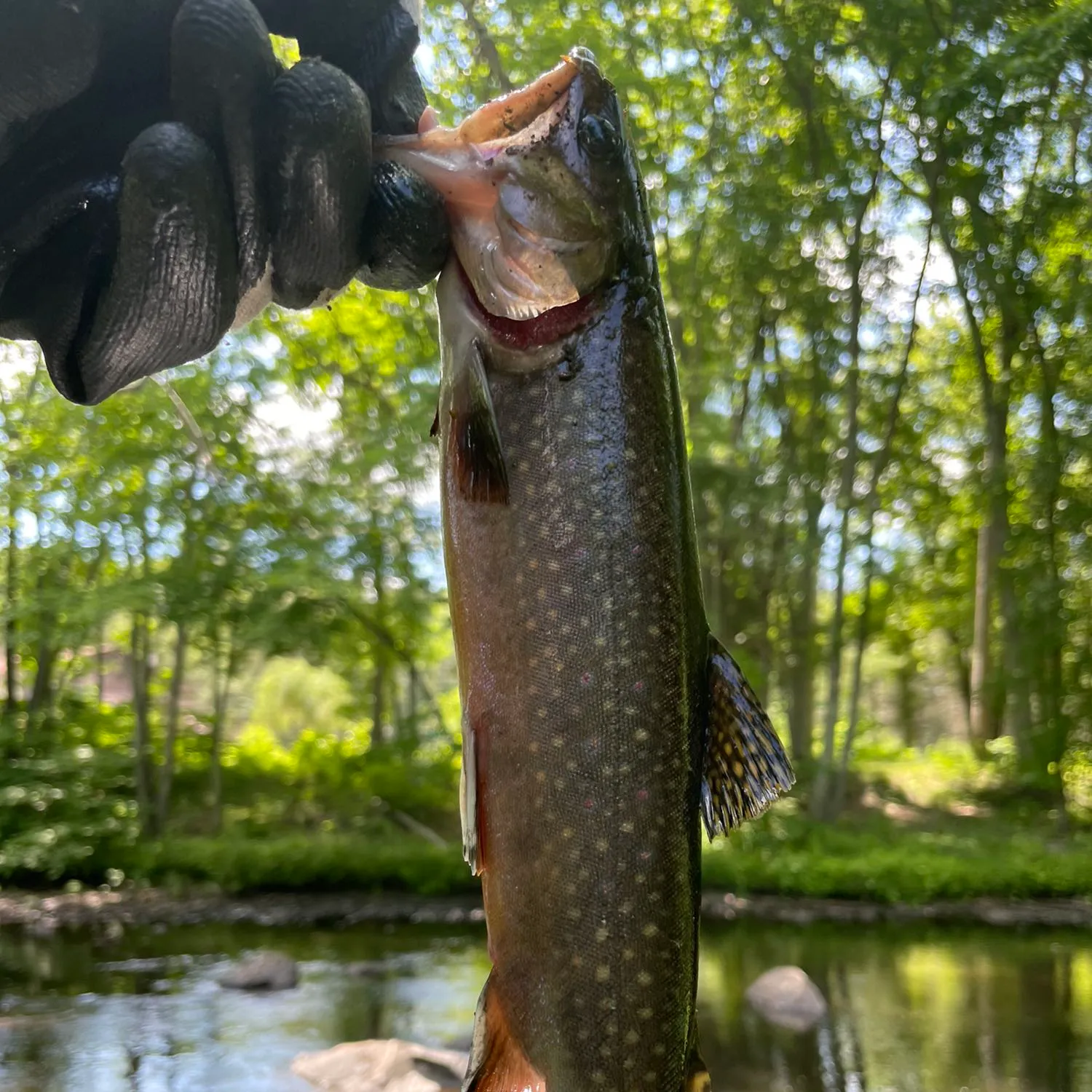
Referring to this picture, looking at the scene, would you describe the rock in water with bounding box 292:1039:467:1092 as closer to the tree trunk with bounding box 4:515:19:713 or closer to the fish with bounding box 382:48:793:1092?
the fish with bounding box 382:48:793:1092

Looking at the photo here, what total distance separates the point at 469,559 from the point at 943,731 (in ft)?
103

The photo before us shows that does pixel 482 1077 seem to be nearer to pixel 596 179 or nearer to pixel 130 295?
pixel 130 295

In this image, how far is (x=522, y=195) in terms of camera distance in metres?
1.84

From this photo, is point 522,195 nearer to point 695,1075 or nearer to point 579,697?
point 579,697

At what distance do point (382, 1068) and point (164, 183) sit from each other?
708 cm

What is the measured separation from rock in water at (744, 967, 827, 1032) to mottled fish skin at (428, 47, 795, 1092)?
295 inches

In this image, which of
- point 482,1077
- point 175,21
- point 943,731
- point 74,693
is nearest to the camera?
point 175,21

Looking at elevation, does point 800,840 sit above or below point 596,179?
below

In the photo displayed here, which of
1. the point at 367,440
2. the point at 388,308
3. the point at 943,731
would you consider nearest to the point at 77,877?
the point at 367,440

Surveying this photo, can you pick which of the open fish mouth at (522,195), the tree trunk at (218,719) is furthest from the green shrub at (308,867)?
the open fish mouth at (522,195)

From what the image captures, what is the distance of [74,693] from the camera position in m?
18.6

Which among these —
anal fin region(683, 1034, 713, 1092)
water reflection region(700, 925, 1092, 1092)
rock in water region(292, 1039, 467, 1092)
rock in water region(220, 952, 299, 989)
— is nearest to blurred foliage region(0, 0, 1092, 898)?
water reflection region(700, 925, 1092, 1092)

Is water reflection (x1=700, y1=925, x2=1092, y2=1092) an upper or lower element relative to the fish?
lower

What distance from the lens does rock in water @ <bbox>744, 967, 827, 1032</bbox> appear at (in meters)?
8.34
